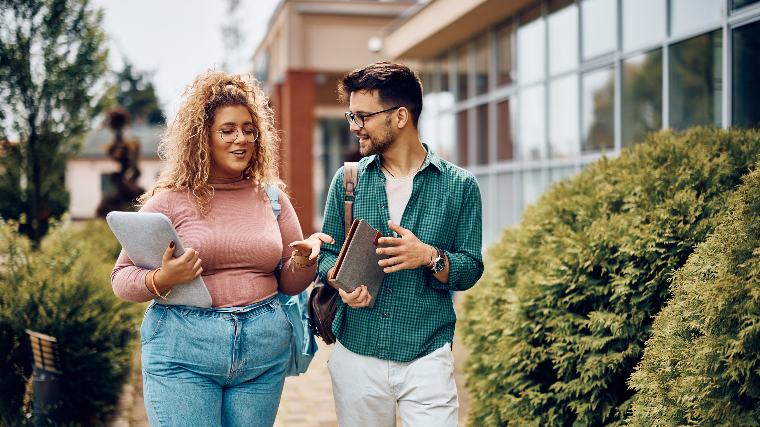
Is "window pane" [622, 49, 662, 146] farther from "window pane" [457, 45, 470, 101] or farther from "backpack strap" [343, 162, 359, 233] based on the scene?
"backpack strap" [343, 162, 359, 233]

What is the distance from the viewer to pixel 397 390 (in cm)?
319

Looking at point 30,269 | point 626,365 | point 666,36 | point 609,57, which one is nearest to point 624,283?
point 626,365

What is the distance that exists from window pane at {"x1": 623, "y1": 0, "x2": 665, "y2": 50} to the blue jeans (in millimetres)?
6167

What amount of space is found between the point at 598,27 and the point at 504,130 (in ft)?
9.77

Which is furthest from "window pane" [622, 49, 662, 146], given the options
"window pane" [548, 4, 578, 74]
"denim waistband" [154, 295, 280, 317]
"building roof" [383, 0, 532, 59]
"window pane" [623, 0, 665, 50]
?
"denim waistband" [154, 295, 280, 317]

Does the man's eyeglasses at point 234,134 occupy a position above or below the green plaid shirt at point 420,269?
above

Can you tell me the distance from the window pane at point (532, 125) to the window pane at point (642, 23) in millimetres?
2123

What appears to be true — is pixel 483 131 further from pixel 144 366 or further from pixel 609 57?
pixel 144 366

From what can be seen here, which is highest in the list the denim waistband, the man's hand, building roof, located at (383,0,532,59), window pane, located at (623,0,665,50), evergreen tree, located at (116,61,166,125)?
evergreen tree, located at (116,61,166,125)

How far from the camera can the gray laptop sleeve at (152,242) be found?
290 centimetres

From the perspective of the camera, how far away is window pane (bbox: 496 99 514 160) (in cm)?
1177

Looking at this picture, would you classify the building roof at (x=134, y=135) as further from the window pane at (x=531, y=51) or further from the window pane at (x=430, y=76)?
the window pane at (x=531, y=51)

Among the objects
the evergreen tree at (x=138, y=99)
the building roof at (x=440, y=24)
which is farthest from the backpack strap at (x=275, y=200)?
the evergreen tree at (x=138, y=99)

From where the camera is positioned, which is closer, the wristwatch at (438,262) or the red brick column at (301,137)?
the wristwatch at (438,262)
